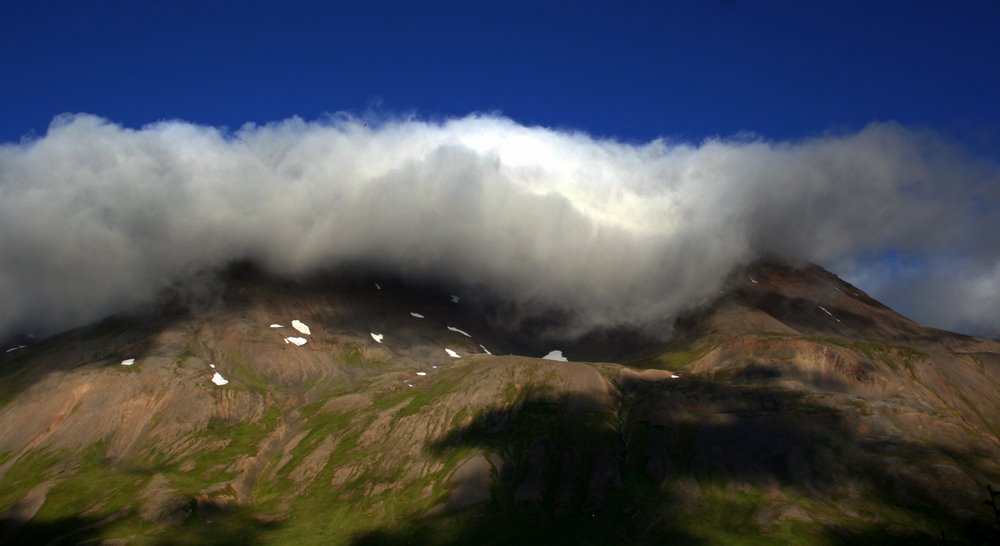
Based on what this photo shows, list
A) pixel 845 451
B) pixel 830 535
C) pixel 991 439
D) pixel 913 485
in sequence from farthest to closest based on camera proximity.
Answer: pixel 991 439
pixel 845 451
pixel 913 485
pixel 830 535

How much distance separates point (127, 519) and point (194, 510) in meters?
13.5

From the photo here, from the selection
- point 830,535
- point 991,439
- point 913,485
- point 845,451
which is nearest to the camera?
point 830,535

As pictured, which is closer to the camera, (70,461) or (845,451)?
(845,451)

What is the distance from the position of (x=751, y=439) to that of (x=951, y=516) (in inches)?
1727

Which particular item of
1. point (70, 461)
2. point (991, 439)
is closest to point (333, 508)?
point (70, 461)

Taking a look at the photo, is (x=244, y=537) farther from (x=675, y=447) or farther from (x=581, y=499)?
(x=675, y=447)

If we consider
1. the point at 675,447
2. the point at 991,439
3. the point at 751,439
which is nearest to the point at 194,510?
the point at 675,447

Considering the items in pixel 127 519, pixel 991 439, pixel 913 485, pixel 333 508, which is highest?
pixel 991 439

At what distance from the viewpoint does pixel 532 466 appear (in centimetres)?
18700

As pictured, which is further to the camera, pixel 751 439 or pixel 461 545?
pixel 751 439

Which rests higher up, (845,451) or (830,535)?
(845,451)

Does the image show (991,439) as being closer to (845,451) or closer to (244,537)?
(845,451)

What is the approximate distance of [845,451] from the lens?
7047 inches

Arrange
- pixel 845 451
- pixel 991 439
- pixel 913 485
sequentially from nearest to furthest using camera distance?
pixel 913 485 → pixel 845 451 → pixel 991 439
